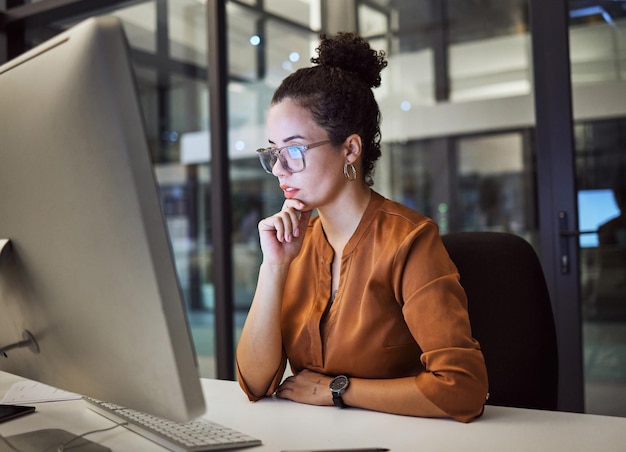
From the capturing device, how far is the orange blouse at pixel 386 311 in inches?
48.1

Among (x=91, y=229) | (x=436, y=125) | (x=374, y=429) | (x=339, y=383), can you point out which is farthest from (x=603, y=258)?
(x=91, y=229)

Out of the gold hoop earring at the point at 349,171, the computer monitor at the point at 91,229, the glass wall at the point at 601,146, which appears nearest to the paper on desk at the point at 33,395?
the computer monitor at the point at 91,229

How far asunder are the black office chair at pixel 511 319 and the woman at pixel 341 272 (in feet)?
0.88

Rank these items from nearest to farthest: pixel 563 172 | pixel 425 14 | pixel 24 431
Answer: pixel 24 431 → pixel 563 172 → pixel 425 14

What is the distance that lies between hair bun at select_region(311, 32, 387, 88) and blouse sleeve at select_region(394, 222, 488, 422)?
44 cm

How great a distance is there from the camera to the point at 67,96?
2.33 ft

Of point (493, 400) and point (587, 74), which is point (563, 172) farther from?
point (493, 400)

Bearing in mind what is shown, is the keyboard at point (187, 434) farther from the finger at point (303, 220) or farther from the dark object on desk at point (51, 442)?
the finger at point (303, 220)

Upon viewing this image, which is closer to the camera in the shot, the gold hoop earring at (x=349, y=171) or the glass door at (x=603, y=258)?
the gold hoop earring at (x=349, y=171)

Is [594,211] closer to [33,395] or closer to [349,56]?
[349,56]

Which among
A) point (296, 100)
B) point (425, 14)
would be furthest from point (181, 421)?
point (425, 14)

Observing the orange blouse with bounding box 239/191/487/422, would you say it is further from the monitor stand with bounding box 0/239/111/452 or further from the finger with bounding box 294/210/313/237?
the monitor stand with bounding box 0/239/111/452

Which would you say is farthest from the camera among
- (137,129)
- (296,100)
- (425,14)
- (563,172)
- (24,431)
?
(425,14)

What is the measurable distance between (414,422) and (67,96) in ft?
2.59
